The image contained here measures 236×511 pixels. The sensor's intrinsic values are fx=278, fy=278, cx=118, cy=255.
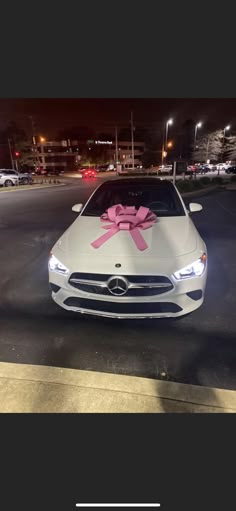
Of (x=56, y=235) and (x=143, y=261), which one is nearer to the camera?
(x=143, y=261)

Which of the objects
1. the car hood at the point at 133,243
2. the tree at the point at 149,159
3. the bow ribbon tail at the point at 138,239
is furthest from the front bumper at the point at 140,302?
the tree at the point at 149,159

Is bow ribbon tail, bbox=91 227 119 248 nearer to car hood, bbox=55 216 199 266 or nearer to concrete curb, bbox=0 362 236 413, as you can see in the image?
car hood, bbox=55 216 199 266

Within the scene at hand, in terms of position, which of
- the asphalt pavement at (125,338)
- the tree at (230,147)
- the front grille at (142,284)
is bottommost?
the asphalt pavement at (125,338)

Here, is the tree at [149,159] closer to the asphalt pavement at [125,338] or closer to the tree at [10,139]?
the tree at [10,139]

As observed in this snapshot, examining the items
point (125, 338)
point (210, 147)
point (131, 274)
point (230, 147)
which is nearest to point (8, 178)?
point (125, 338)

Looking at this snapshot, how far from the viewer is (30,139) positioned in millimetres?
55406

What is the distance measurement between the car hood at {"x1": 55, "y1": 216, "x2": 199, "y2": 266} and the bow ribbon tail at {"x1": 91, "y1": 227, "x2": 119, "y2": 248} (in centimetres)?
4

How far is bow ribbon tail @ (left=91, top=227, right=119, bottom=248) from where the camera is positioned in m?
2.97

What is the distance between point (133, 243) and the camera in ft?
9.65

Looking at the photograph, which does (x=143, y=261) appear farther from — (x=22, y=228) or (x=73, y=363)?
(x=22, y=228)

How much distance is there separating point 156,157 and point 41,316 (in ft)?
209

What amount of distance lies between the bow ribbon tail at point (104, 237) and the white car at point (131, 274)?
0.9 inches

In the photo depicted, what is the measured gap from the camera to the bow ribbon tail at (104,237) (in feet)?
9.74
